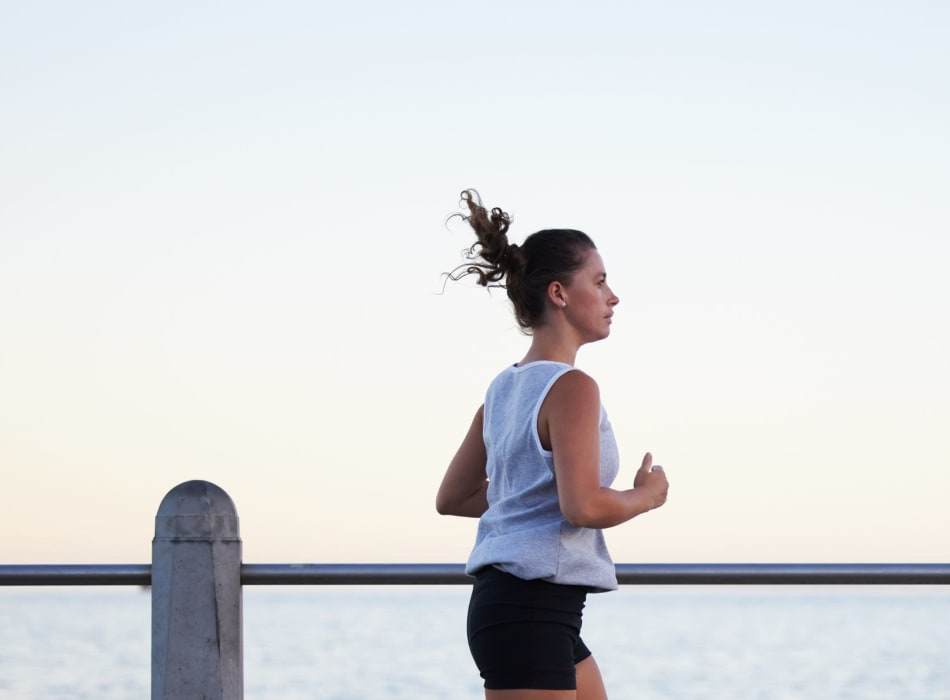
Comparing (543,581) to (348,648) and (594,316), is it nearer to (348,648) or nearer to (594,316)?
(594,316)

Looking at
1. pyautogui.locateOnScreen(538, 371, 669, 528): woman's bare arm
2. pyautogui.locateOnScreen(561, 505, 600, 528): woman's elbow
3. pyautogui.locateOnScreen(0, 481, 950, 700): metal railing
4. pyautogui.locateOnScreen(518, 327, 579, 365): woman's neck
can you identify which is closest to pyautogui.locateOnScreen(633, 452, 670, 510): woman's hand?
pyautogui.locateOnScreen(538, 371, 669, 528): woman's bare arm

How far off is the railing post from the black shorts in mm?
861

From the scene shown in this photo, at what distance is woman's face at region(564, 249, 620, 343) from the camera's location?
9.10 feet

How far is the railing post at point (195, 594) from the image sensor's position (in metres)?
3.26

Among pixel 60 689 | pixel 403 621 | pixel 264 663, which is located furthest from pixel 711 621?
pixel 60 689

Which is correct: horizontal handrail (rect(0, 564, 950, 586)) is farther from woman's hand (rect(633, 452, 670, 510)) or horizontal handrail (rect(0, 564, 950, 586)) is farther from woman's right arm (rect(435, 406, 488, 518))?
woman's hand (rect(633, 452, 670, 510))

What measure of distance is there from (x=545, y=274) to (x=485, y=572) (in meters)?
0.64

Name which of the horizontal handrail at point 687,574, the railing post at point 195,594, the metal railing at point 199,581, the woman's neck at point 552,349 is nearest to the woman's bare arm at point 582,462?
the woman's neck at point 552,349

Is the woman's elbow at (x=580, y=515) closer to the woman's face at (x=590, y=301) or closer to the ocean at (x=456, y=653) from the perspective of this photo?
the woman's face at (x=590, y=301)

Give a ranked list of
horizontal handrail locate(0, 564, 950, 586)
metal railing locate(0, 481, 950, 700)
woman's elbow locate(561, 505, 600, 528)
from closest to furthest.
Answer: woman's elbow locate(561, 505, 600, 528)
horizontal handrail locate(0, 564, 950, 586)
metal railing locate(0, 481, 950, 700)

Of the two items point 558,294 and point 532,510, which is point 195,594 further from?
point 558,294

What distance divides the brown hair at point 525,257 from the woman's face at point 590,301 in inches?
0.8

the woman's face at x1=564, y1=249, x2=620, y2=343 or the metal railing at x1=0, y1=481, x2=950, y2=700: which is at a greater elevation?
the woman's face at x1=564, y1=249, x2=620, y2=343

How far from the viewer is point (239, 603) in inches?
131
